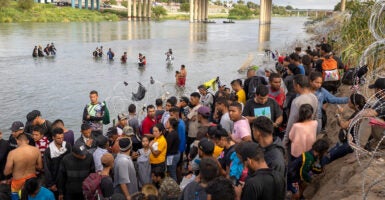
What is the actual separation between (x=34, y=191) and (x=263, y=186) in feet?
10.3

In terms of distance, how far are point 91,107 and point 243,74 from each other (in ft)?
60.2

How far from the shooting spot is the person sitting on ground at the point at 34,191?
4961 millimetres

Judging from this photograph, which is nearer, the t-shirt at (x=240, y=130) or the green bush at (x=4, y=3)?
the t-shirt at (x=240, y=130)

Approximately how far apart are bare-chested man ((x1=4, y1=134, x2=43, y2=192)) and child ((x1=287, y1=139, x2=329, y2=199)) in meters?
4.35

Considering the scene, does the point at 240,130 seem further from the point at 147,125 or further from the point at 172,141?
the point at 147,125

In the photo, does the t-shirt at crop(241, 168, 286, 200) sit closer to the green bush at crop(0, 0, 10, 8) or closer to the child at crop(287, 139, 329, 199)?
the child at crop(287, 139, 329, 199)

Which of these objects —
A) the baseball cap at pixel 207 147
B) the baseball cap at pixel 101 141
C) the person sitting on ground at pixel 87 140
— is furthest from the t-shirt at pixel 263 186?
the person sitting on ground at pixel 87 140

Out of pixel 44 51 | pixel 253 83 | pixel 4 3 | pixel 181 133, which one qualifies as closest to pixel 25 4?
pixel 4 3

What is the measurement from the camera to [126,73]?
1073 inches

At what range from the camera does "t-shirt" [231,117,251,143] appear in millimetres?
5867

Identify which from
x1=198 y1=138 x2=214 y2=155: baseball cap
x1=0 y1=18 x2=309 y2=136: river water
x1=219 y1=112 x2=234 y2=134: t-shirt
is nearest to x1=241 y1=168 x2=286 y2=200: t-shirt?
x1=198 y1=138 x2=214 y2=155: baseball cap

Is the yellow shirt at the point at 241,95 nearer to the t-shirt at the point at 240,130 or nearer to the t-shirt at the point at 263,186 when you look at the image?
the t-shirt at the point at 240,130

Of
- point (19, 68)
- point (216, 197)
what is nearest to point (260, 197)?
point (216, 197)

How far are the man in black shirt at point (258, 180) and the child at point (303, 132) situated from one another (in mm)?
1993
